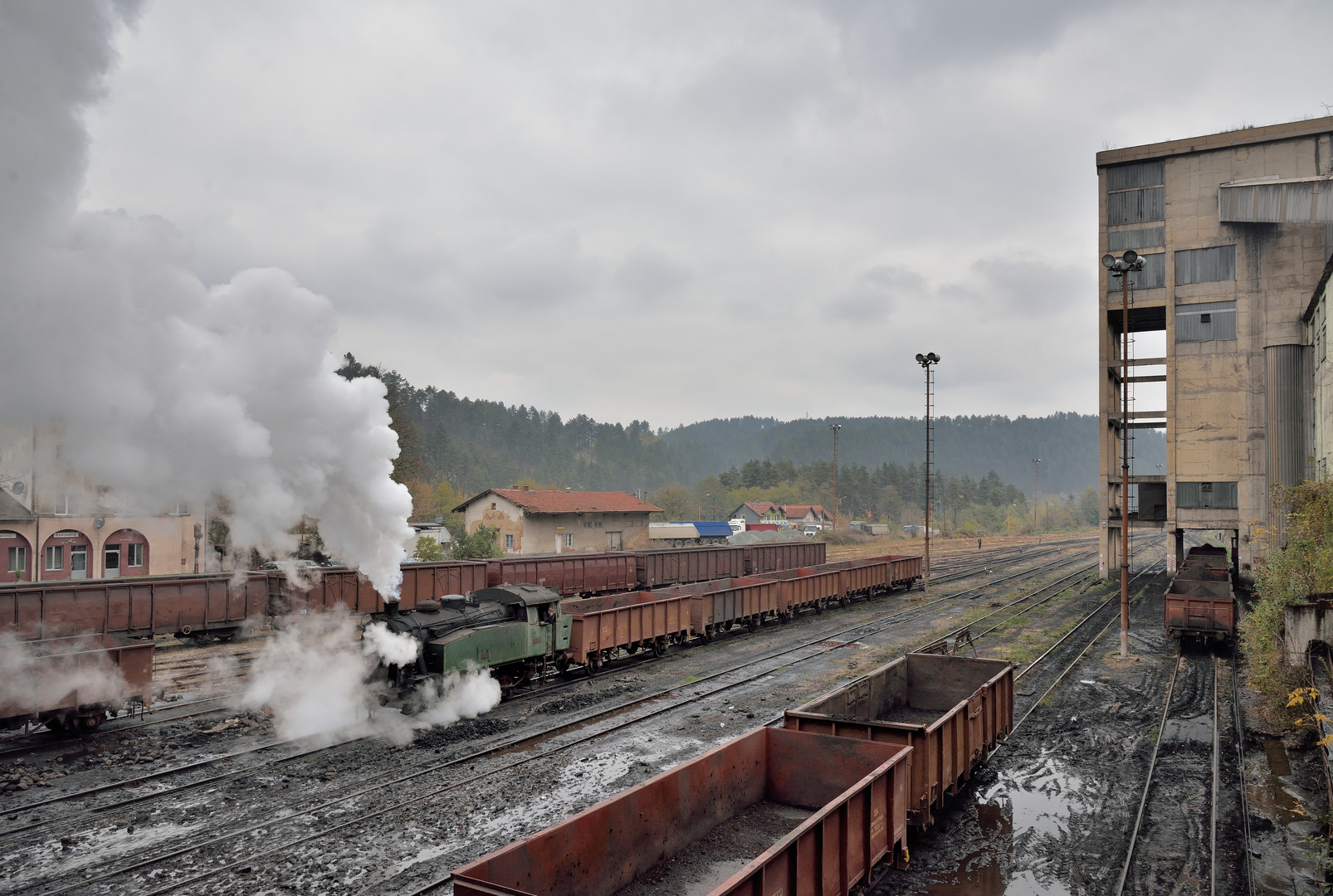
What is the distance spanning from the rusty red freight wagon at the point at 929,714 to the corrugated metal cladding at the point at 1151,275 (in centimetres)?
3301

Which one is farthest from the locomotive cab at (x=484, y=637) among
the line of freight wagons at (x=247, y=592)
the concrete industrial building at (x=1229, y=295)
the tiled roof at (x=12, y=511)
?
the concrete industrial building at (x=1229, y=295)

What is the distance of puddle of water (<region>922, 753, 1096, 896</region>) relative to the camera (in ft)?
28.0

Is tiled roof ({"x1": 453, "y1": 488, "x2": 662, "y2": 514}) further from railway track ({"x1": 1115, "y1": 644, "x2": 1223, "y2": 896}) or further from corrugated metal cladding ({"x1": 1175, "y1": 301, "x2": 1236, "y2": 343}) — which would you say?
railway track ({"x1": 1115, "y1": 644, "x2": 1223, "y2": 896})

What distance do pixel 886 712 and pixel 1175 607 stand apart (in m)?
12.8

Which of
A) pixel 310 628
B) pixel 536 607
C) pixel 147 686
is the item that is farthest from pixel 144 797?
pixel 310 628

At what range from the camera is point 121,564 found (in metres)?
31.8

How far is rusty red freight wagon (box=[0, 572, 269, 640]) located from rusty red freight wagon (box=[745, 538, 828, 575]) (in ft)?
77.2

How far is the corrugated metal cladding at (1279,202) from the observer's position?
32656mm

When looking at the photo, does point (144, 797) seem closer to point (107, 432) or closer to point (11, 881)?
point (11, 881)

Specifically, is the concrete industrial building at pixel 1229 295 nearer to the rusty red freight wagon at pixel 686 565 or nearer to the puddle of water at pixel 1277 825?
the rusty red freight wagon at pixel 686 565

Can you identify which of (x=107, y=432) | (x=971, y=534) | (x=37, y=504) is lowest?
(x=971, y=534)

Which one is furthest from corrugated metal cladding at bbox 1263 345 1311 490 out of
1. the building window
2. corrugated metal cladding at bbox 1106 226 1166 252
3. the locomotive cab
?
the locomotive cab

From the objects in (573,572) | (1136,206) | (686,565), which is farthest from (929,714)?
(1136,206)

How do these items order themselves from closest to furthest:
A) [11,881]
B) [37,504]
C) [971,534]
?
[11,881] < [37,504] < [971,534]
